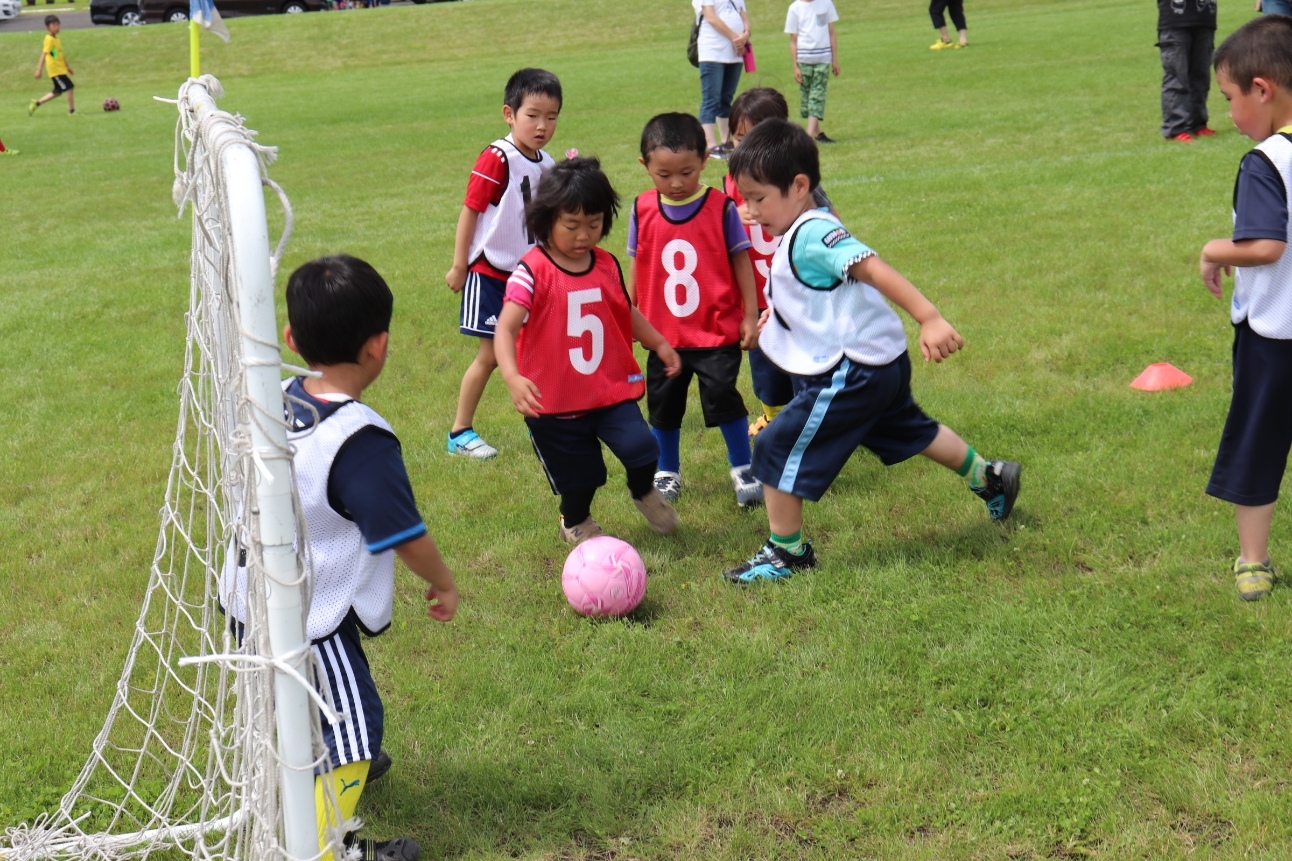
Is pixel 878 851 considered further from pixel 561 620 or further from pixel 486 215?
pixel 486 215

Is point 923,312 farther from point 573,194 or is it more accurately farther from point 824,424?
point 573,194

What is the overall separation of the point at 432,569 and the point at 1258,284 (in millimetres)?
2637

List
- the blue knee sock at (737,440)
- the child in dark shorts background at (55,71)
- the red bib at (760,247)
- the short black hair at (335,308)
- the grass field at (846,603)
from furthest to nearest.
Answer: the child in dark shorts background at (55,71)
the red bib at (760,247)
the blue knee sock at (737,440)
the grass field at (846,603)
the short black hair at (335,308)

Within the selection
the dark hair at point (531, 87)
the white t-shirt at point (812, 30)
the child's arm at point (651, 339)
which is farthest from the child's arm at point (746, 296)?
the white t-shirt at point (812, 30)

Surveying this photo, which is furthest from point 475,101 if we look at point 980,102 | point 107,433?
point 107,433

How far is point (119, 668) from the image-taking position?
4.02 metres

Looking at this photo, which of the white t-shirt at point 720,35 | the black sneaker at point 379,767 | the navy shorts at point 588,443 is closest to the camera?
the black sneaker at point 379,767

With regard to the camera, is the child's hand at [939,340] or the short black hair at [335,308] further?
the child's hand at [939,340]

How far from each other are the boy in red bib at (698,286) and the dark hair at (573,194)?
2.01 ft

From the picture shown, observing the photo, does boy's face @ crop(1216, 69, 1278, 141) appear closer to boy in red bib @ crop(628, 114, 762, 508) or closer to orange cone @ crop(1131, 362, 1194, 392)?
boy in red bib @ crop(628, 114, 762, 508)

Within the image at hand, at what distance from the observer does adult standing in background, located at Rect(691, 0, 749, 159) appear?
12.6 metres

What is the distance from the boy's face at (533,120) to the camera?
5445 mm

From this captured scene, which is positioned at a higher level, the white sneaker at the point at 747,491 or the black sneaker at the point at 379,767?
the white sneaker at the point at 747,491

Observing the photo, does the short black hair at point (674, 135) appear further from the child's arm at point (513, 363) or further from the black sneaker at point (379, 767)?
the black sneaker at point (379, 767)
